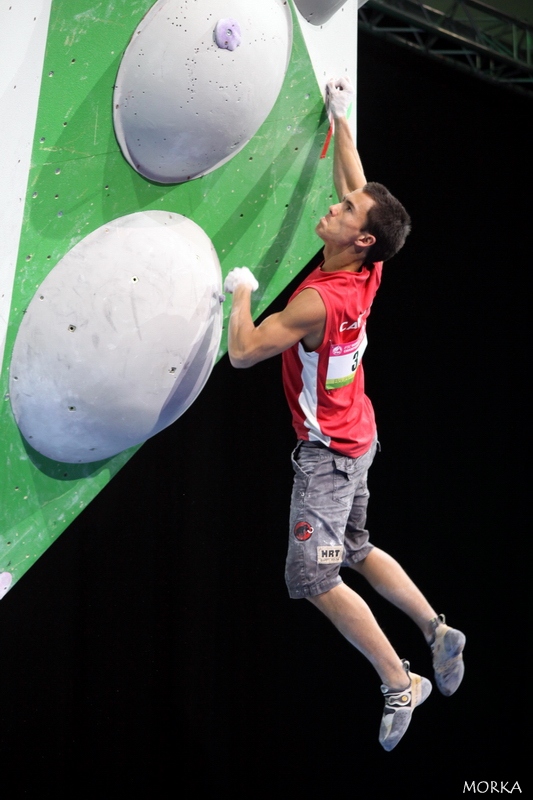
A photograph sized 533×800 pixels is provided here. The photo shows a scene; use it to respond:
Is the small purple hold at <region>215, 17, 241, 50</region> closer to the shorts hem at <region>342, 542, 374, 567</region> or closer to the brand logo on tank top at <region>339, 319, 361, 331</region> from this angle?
the brand logo on tank top at <region>339, 319, 361, 331</region>

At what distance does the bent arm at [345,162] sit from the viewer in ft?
8.59

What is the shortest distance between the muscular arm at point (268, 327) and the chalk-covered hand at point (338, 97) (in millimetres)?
561

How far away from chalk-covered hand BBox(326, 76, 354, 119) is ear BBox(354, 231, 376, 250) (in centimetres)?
38

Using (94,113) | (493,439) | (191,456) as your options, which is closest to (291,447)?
(191,456)

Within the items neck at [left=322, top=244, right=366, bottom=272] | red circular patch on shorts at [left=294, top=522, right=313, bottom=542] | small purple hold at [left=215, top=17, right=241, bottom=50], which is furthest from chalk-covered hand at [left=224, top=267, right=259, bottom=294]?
red circular patch on shorts at [left=294, top=522, right=313, bottom=542]

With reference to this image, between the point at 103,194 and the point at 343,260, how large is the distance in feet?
2.24

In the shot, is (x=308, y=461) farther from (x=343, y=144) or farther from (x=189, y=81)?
(x=189, y=81)

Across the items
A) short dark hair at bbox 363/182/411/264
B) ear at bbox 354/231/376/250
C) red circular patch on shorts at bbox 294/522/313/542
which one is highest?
short dark hair at bbox 363/182/411/264

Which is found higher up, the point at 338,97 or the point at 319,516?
the point at 338,97

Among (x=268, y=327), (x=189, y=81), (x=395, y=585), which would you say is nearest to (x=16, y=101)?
(x=189, y=81)

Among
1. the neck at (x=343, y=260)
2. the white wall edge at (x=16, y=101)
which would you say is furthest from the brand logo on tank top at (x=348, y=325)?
the white wall edge at (x=16, y=101)

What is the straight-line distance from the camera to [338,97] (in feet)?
8.52

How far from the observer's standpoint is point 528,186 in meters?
4.55

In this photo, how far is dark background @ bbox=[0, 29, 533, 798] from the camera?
356 centimetres
